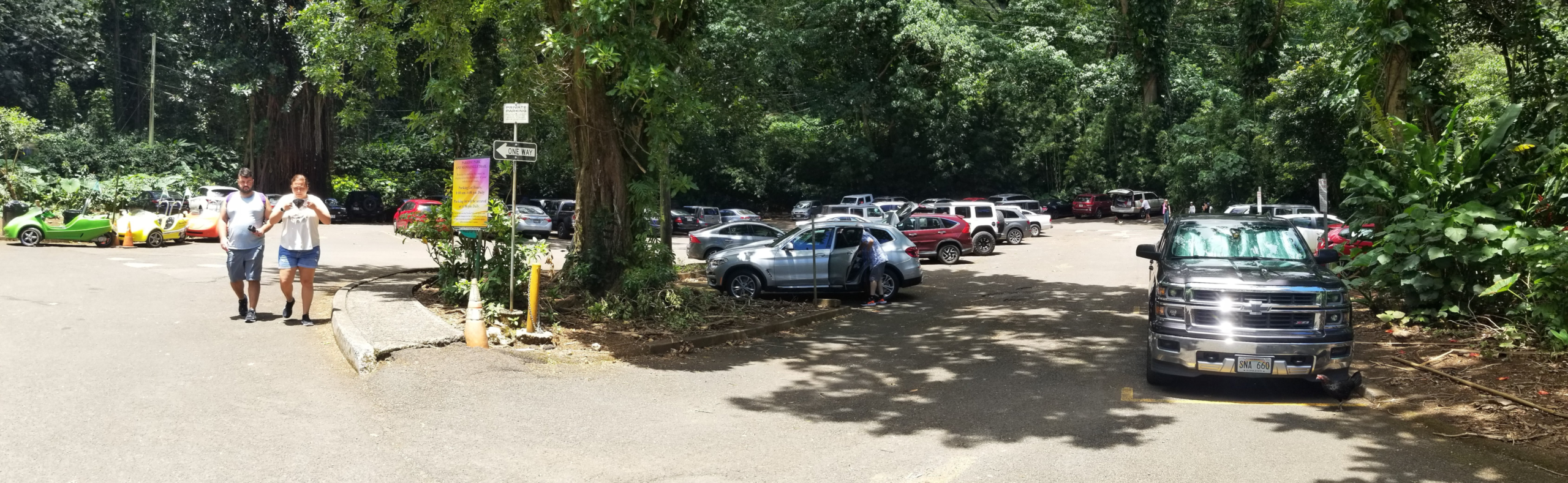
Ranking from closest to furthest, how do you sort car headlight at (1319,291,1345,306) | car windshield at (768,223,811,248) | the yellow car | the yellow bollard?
car headlight at (1319,291,1345,306) → the yellow bollard → car windshield at (768,223,811,248) → the yellow car

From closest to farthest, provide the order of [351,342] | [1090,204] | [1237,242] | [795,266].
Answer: [351,342], [1237,242], [795,266], [1090,204]

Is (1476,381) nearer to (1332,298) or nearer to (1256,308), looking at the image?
(1332,298)

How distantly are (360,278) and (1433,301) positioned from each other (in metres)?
15.4

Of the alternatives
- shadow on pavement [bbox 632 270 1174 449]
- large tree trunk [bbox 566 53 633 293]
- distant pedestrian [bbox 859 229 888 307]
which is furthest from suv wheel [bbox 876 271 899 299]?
large tree trunk [bbox 566 53 633 293]

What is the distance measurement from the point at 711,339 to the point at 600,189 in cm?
281

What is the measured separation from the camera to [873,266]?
16.1 metres

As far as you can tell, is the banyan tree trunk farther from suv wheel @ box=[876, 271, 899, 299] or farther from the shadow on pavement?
the shadow on pavement

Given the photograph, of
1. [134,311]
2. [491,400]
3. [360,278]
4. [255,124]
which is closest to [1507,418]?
[491,400]

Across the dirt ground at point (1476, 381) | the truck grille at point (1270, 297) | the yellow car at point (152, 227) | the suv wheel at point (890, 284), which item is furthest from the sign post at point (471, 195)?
the yellow car at point (152, 227)

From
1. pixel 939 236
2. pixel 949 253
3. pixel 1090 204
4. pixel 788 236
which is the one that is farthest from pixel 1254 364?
pixel 1090 204

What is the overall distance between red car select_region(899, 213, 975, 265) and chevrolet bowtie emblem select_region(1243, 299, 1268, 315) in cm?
1707

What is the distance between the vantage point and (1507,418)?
27.1 feet

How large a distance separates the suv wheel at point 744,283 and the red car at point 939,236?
981 centimetres

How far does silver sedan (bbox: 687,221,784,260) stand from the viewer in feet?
83.8
